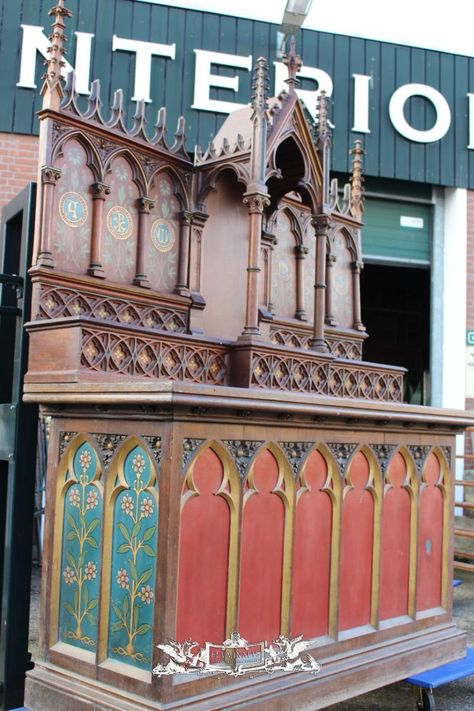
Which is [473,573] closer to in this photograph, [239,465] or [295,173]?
[295,173]

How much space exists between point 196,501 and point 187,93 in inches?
292

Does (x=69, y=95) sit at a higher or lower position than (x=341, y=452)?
higher

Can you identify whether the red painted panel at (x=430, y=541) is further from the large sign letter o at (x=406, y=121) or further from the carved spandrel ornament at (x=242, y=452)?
the large sign letter o at (x=406, y=121)

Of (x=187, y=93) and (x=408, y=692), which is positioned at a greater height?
(x=187, y=93)

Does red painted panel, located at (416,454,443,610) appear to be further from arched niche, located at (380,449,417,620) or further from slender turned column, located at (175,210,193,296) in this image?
slender turned column, located at (175,210,193,296)

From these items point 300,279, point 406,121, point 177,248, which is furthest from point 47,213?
point 406,121

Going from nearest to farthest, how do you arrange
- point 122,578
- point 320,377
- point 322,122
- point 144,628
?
point 144,628, point 122,578, point 320,377, point 322,122

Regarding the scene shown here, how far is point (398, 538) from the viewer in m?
4.34

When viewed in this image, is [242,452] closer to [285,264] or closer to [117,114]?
[117,114]

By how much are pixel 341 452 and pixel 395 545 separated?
73 centimetres

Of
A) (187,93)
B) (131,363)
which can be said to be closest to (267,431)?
(131,363)

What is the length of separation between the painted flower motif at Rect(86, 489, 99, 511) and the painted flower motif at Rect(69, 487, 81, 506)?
7 cm

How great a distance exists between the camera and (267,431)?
352cm

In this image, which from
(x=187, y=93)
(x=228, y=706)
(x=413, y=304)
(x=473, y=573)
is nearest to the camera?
(x=228, y=706)
